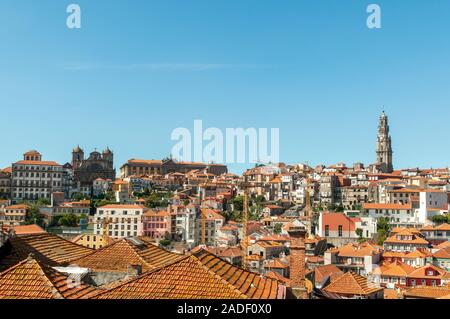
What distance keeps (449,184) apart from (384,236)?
Answer: 19579 millimetres

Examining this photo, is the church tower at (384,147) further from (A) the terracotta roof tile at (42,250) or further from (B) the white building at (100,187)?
(A) the terracotta roof tile at (42,250)

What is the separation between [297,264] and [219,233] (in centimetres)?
3101

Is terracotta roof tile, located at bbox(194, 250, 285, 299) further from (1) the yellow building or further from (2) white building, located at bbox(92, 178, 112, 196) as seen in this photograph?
(2) white building, located at bbox(92, 178, 112, 196)

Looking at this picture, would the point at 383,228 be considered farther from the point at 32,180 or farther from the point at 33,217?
the point at 32,180

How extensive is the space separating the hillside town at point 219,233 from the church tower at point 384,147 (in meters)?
0.15

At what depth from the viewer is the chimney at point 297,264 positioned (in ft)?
27.2

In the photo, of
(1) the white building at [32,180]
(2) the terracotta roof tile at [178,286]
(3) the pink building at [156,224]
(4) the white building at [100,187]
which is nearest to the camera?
(2) the terracotta roof tile at [178,286]

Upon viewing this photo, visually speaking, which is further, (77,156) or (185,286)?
(77,156)

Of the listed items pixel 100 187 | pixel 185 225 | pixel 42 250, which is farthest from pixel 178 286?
pixel 100 187

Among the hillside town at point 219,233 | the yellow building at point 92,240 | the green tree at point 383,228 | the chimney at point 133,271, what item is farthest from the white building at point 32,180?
the chimney at point 133,271

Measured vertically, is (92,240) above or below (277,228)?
above

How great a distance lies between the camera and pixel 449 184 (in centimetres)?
5259

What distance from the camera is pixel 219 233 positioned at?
128 ft

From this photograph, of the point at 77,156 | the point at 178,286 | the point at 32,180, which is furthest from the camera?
the point at 77,156
